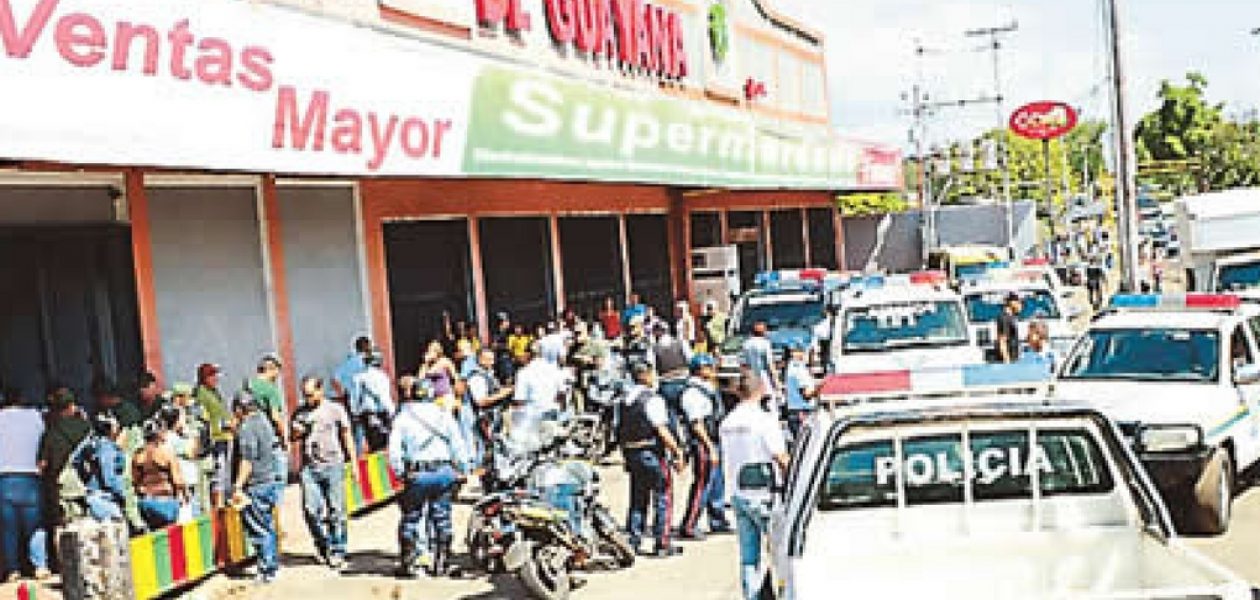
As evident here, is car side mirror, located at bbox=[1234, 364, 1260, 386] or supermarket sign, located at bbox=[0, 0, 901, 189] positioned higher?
supermarket sign, located at bbox=[0, 0, 901, 189]

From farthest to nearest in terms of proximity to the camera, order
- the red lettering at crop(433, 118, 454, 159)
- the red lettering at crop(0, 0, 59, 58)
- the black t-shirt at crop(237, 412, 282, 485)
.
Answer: the red lettering at crop(433, 118, 454, 159) → the black t-shirt at crop(237, 412, 282, 485) → the red lettering at crop(0, 0, 59, 58)

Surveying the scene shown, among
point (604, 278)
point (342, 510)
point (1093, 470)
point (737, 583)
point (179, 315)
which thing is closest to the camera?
point (1093, 470)

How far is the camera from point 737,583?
453 inches

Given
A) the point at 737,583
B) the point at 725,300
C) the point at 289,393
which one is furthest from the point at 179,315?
the point at 725,300

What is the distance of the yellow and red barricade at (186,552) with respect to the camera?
11.4 metres

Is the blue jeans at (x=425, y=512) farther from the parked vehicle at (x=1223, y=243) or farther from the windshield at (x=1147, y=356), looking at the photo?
the parked vehicle at (x=1223, y=243)

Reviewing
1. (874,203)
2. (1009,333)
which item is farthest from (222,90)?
(874,203)

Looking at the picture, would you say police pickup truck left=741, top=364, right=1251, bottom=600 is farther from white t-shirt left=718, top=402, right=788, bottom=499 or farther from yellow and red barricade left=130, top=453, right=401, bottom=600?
yellow and red barricade left=130, top=453, right=401, bottom=600

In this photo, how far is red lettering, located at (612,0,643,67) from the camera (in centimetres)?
2827

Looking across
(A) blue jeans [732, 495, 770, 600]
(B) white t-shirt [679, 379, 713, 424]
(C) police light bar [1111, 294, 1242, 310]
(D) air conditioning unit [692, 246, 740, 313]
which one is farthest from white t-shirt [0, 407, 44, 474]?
(D) air conditioning unit [692, 246, 740, 313]

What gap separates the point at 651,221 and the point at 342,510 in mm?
19102

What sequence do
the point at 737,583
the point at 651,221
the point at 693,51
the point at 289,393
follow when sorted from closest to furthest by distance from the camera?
the point at 737,583 < the point at 289,393 < the point at 651,221 < the point at 693,51

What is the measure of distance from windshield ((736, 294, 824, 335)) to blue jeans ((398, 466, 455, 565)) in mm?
11400

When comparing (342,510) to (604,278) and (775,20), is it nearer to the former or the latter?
(604,278)
